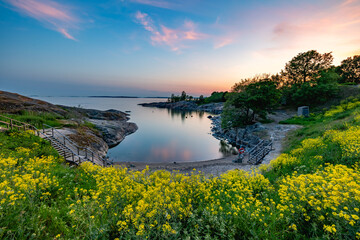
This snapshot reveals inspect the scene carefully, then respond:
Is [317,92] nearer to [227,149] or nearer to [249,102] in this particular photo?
[249,102]

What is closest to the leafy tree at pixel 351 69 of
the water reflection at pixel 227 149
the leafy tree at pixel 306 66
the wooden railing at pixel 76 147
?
the leafy tree at pixel 306 66

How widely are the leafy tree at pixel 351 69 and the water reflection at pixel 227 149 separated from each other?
67722mm

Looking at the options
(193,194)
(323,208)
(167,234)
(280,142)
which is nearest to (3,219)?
(167,234)

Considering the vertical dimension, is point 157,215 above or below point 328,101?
below

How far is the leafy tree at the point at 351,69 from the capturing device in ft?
198

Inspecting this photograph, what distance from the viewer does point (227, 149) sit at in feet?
98.1

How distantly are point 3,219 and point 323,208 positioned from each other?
7.39 metres

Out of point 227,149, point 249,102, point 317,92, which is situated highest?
point 317,92

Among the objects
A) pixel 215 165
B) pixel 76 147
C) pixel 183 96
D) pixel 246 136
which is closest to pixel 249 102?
pixel 246 136

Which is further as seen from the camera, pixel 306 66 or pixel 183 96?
pixel 183 96

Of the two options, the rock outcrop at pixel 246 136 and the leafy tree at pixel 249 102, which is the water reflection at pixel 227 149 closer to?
the rock outcrop at pixel 246 136

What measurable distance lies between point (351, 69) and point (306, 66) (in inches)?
1054

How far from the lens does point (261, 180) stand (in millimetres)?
6742

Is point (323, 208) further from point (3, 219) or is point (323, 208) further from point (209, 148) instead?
point (209, 148)
